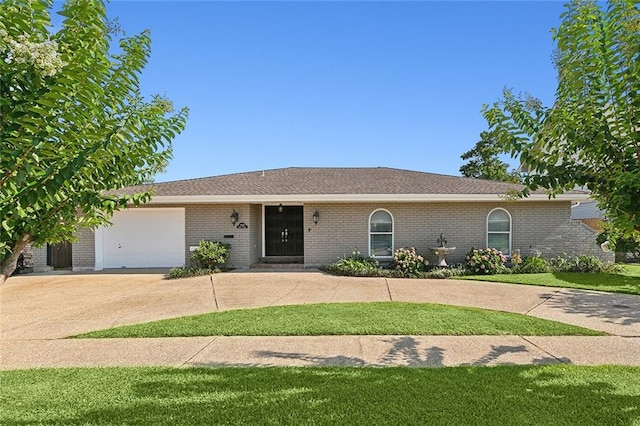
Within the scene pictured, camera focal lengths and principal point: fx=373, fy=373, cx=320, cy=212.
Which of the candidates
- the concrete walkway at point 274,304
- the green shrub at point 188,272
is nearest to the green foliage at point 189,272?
the green shrub at point 188,272

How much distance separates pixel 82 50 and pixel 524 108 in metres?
4.24

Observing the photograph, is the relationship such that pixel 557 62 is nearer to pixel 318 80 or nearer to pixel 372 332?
pixel 372 332

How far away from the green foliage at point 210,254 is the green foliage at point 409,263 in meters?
6.55

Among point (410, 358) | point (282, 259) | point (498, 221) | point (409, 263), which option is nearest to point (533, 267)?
point (498, 221)

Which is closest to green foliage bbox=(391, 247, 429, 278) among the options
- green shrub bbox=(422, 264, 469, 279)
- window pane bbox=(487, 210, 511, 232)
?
green shrub bbox=(422, 264, 469, 279)

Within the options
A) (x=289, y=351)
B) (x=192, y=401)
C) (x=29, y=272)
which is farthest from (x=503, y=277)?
(x=29, y=272)

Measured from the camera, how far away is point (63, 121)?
2639mm

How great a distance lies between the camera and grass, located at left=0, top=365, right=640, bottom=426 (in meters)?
3.74

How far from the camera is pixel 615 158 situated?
11.0 feet

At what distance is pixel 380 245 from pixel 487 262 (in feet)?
13.0

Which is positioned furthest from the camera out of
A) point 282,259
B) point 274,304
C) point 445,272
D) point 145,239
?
point 282,259

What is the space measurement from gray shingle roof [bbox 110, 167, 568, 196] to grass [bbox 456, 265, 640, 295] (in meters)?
3.02

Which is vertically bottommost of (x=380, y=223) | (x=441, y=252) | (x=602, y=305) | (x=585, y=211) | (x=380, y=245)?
(x=602, y=305)

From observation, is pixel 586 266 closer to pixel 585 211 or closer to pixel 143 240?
pixel 585 211
